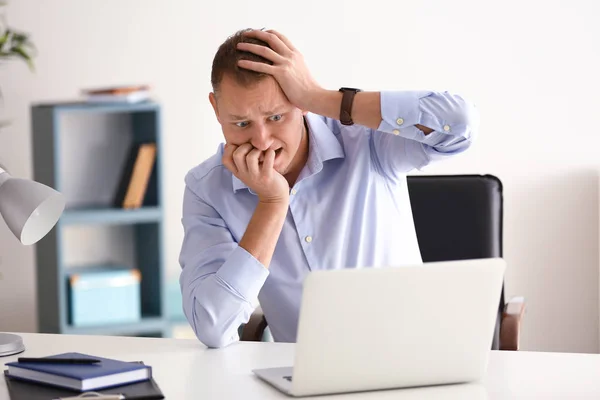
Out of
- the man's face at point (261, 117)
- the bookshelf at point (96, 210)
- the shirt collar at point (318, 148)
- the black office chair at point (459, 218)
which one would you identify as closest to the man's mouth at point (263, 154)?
the man's face at point (261, 117)

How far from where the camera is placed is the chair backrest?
2.23 m

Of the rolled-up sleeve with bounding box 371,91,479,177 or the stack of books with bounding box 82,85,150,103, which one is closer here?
the rolled-up sleeve with bounding box 371,91,479,177

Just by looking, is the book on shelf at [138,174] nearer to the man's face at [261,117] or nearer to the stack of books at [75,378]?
the man's face at [261,117]

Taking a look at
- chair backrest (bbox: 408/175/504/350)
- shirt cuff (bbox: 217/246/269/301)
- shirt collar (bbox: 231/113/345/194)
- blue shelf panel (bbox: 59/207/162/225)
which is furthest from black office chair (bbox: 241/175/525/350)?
blue shelf panel (bbox: 59/207/162/225)

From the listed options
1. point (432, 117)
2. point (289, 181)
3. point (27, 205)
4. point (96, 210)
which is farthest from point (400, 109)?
point (96, 210)

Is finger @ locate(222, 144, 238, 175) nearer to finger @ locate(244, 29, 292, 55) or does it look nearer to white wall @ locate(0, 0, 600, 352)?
finger @ locate(244, 29, 292, 55)

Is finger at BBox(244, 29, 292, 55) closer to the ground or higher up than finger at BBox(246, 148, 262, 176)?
higher up

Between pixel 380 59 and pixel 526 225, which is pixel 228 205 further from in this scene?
pixel 526 225

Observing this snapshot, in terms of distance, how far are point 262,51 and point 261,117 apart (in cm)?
14

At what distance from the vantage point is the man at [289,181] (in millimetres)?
1780

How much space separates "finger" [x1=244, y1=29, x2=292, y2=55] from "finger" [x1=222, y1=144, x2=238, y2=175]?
232 millimetres

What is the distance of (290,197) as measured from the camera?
2008 millimetres

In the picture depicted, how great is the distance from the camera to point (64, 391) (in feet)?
4.66

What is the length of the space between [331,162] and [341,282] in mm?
788
